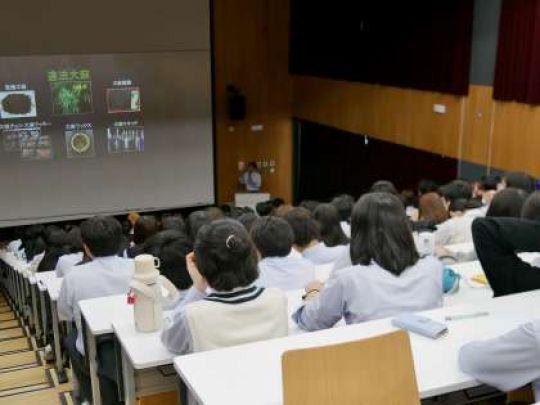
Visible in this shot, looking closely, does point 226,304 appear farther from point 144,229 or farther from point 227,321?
point 144,229

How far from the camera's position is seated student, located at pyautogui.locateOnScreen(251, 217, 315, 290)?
3.56 meters

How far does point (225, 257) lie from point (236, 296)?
15 centimetres

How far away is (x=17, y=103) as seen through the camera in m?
10.1

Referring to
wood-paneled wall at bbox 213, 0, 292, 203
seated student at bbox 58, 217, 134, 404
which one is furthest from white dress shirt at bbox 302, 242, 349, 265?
wood-paneled wall at bbox 213, 0, 292, 203

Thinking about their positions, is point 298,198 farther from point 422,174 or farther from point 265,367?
point 265,367

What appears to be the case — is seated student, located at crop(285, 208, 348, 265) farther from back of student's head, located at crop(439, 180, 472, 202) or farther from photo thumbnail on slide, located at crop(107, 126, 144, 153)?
photo thumbnail on slide, located at crop(107, 126, 144, 153)

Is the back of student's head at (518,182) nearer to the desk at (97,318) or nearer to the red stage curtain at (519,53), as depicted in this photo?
the red stage curtain at (519,53)

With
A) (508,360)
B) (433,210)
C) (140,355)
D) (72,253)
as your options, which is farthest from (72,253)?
(508,360)

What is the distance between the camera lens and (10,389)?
4.27 metres

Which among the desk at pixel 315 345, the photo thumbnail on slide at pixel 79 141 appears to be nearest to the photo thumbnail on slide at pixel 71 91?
the photo thumbnail on slide at pixel 79 141

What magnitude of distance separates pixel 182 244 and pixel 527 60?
5965mm

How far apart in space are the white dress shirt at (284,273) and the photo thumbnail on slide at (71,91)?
302 inches

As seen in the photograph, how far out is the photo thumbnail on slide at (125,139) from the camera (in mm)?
10938

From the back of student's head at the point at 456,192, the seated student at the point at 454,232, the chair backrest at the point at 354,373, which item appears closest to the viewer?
the chair backrest at the point at 354,373
